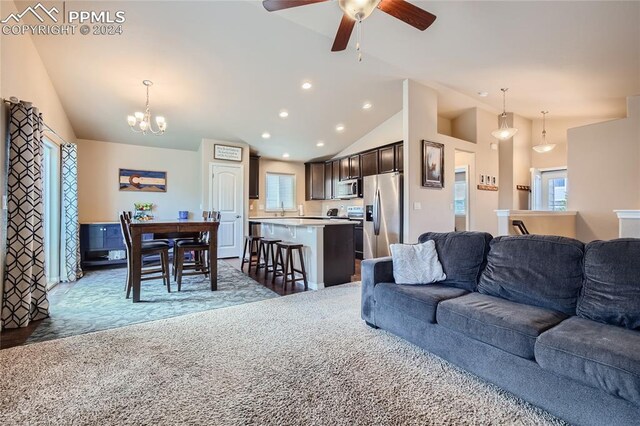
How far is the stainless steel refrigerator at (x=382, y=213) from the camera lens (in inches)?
211

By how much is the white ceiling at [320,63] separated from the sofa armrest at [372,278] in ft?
8.75

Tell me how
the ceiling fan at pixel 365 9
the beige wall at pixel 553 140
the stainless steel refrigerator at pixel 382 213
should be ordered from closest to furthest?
the ceiling fan at pixel 365 9 → the stainless steel refrigerator at pixel 382 213 → the beige wall at pixel 553 140

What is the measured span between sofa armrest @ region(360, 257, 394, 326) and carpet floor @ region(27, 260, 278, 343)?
1.37 m

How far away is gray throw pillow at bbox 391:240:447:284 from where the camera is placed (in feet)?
8.36

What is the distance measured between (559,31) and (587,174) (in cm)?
319

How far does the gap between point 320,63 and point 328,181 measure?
3.79 metres

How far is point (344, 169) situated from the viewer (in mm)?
7199

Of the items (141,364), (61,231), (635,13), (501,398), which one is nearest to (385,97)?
(635,13)

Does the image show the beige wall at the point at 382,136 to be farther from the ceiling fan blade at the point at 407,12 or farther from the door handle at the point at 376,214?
the ceiling fan blade at the point at 407,12

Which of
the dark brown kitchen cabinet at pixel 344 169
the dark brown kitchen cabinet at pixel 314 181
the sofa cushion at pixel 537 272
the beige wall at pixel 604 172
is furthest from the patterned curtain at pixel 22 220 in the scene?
the beige wall at pixel 604 172

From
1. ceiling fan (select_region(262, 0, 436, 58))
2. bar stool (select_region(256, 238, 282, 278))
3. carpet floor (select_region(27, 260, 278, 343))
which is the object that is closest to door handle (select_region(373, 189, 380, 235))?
bar stool (select_region(256, 238, 282, 278))

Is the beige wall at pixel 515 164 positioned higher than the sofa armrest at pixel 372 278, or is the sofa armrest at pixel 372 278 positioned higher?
the beige wall at pixel 515 164

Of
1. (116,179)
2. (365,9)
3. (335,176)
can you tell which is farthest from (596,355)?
(116,179)

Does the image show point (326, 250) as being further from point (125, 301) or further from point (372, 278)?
point (125, 301)
